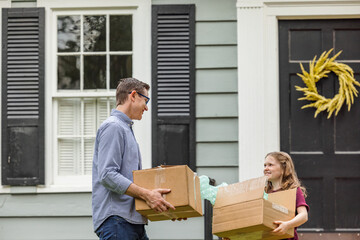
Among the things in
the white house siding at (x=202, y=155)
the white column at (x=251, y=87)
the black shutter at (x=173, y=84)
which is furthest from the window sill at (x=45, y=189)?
the white column at (x=251, y=87)

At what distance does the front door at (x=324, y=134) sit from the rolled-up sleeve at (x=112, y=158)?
8.99 ft

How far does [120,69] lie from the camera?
6223 mm

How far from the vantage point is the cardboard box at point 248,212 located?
12.5ft

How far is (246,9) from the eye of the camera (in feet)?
19.9

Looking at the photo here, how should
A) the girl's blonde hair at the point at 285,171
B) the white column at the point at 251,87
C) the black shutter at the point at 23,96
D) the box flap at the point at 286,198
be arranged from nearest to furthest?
the box flap at the point at 286,198, the girl's blonde hair at the point at 285,171, the white column at the point at 251,87, the black shutter at the point at 23,96

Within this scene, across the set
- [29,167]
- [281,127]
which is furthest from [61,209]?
[281,127]

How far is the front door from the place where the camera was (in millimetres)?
6047

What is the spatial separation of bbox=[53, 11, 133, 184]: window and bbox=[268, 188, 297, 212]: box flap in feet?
8.11

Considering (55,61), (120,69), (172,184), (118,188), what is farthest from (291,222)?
(55,61)

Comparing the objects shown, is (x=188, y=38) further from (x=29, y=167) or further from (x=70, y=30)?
(x=29, y=167)

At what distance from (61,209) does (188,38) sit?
1942 millimetres

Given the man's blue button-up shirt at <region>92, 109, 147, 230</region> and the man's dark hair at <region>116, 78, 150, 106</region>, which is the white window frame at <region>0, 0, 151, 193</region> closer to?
the man's dark hair at <region>116, 78, 150, 106</region>

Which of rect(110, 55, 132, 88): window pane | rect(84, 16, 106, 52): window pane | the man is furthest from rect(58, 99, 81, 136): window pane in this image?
the man

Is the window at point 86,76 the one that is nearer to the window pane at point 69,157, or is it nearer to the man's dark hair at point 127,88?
the window pane at point 69,157
